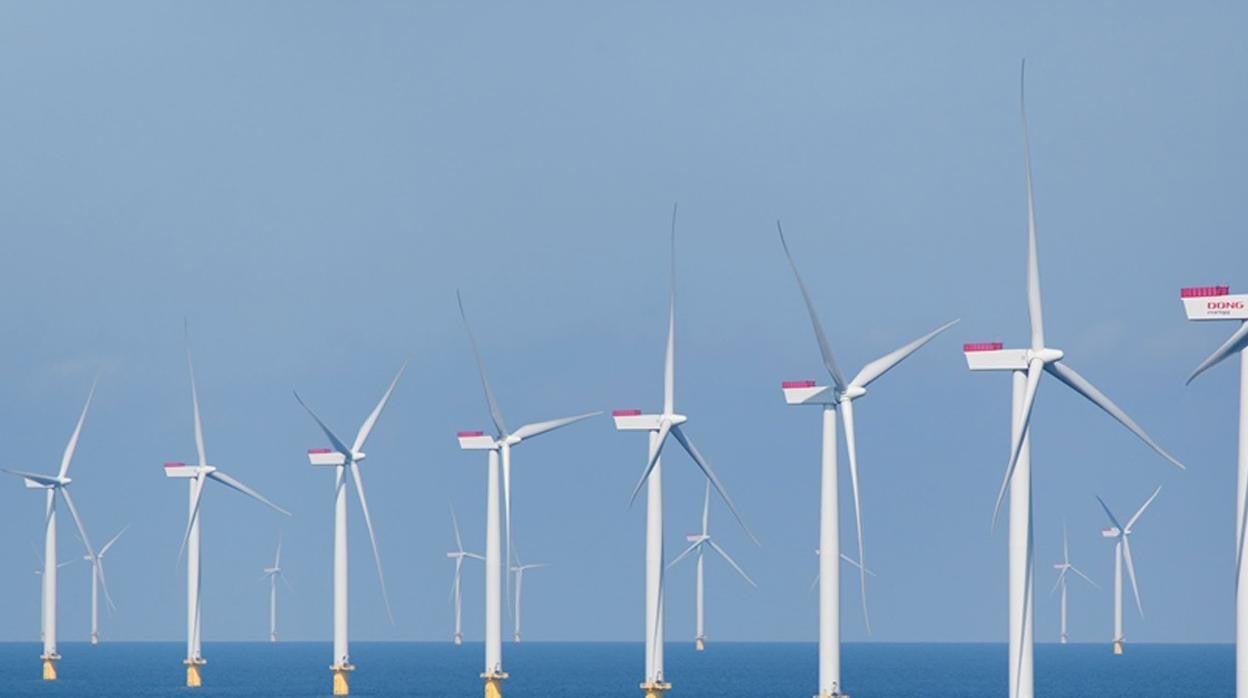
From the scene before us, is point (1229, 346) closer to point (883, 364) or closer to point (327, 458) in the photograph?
point (883, 364)

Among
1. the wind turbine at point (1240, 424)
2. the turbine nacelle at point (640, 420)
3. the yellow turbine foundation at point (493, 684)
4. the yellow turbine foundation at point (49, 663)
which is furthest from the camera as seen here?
the yellow turbine foundation at point (49, 663)

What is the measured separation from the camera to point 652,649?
102 meters

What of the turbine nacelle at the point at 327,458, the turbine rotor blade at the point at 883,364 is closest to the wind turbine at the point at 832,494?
the turbine rotor blade at the point at 883,364

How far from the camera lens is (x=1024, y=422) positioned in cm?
6669

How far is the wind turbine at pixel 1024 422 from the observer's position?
220 ft

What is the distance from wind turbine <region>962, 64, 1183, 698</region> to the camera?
67188mm

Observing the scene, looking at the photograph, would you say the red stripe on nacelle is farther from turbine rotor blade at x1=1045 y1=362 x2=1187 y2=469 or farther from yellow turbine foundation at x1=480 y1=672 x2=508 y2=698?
yellow turbine foundation at x1=480 y1=672 x2=508 y2=698

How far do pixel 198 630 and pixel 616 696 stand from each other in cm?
5330

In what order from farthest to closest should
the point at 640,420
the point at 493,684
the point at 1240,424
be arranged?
the point at 493,684 < the point at 640,420 < the point at 1240,424

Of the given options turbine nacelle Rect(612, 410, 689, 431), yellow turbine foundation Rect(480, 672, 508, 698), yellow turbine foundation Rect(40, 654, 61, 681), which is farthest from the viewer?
yellow turbine foundation Rect(40, 654, 61, 681)

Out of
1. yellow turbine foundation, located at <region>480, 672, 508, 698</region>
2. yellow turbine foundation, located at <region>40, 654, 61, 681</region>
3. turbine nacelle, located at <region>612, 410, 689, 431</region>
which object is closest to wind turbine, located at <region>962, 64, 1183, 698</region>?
turbine nacelle, located at <region>612, 410, 689, 431</region>

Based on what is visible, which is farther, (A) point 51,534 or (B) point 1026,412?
(A) point 51,534

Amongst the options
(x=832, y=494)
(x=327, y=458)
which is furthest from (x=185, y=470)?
(x=832, y=494)

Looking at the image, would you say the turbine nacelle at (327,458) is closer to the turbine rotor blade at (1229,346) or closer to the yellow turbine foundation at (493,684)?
the yellow turbine foundation at (493,684)
